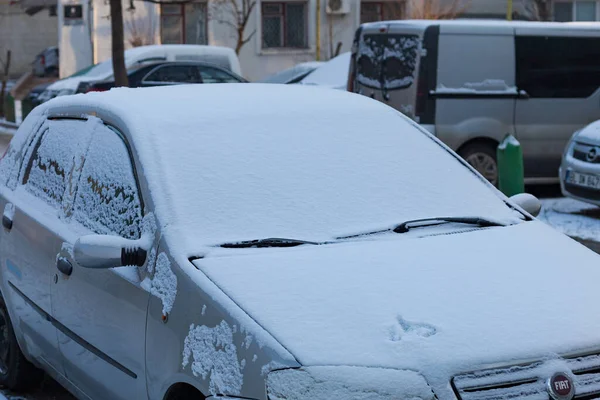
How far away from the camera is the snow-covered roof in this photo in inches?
159

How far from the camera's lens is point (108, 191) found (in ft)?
14.5

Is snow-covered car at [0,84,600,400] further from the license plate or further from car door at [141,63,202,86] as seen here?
car door at [141,63,202,86]

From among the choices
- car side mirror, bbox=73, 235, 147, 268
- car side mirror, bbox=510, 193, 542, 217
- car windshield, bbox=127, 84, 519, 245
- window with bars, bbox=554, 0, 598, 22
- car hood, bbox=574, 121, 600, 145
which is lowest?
car hood, bbox=574, 121, 600, 145

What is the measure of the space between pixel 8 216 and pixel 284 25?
3352 centimetres

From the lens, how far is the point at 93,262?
3.87 meters

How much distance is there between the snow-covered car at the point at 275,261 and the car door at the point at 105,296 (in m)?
0.01

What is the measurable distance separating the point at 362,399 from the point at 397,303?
1.46 ft

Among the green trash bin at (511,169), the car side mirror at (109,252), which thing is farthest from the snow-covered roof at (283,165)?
the green trash bin at (511,169)

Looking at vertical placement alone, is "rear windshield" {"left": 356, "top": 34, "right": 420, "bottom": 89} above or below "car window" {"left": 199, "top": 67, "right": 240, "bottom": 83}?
above

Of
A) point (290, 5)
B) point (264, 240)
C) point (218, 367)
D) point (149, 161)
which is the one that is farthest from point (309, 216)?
point (290, 5)

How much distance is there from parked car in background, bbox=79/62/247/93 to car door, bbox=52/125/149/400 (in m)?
16.8

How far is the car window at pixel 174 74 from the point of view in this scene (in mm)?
21359

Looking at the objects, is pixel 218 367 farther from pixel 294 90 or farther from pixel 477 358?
pixel 294 90

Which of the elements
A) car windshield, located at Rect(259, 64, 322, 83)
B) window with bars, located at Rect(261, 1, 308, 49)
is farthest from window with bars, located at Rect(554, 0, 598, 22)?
car windshield, located at Rect(259, 64, 322, 83)
